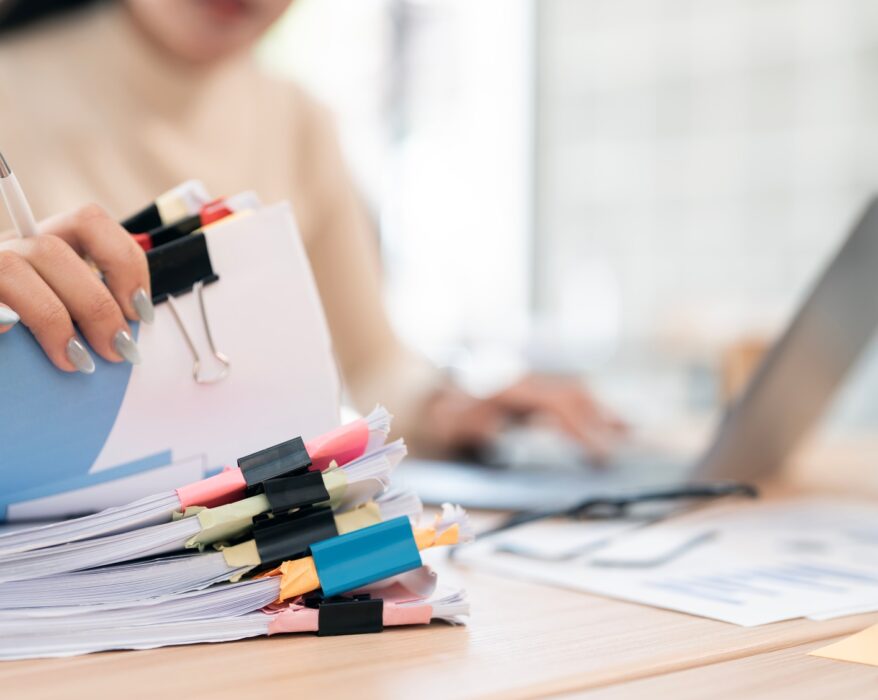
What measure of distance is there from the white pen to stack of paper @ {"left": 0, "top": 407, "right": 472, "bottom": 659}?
0.14m

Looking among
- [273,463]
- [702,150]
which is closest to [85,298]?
[273,463]

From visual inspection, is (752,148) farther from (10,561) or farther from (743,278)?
(10,561)

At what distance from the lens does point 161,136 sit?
3.52 feet

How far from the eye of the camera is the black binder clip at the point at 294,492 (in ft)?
1.26

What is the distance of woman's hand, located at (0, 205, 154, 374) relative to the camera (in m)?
0.40

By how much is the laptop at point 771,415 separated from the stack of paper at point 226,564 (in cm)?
29

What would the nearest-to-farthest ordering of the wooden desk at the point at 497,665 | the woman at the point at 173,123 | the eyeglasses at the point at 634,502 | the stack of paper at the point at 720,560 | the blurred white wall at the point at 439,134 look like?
the wooden desk at the point at 497,665
the stack of paper at the point at 720,560
the eyeglasses at the point at 634,502
the woman at the point at 173,123
the blurred white wall at the point at 439,134

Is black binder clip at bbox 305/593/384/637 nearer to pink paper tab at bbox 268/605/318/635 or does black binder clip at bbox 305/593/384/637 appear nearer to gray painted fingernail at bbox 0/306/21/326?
pink paper tab at bbox 268/605/318/635

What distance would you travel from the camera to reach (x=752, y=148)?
3855mm

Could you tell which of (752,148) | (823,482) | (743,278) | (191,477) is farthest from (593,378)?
(191,477)

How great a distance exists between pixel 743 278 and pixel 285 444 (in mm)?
3791

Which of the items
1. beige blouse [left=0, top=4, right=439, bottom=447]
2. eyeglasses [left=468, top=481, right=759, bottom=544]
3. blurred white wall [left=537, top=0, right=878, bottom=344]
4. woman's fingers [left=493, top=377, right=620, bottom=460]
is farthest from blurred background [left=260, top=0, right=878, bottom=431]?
eyeglasses [left=468, top=481, right=759, bottom=544]

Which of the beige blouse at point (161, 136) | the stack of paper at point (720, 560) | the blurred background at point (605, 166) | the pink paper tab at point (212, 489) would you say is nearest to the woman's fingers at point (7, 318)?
the pink paper tab at point (212, 489)

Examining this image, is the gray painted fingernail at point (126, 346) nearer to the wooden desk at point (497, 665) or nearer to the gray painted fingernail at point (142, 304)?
the gray painted fingernail at point (142, 304)
